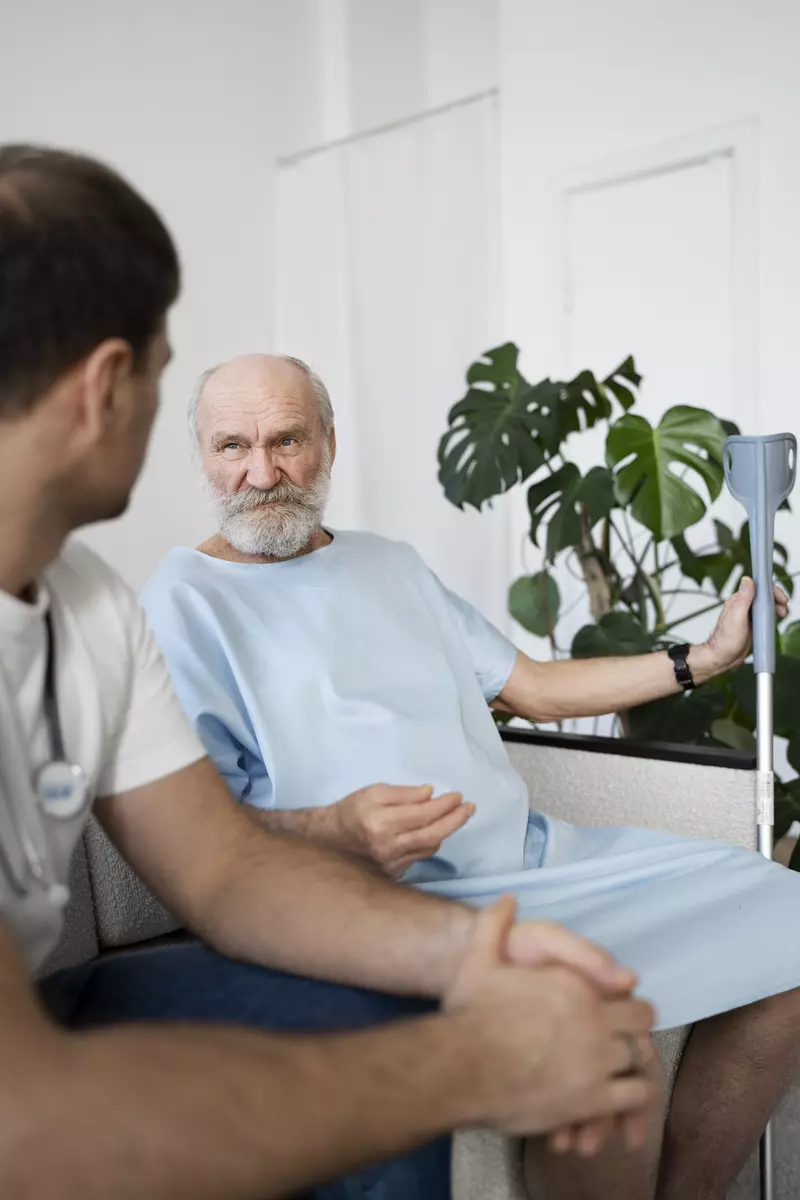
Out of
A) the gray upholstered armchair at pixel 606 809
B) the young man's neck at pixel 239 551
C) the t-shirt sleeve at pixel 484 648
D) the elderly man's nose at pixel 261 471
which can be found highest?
the elderly man's nose at pixel 261 471

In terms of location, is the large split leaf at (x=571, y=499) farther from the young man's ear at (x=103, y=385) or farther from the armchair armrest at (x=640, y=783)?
the young man's ear at (x=103, y=385)

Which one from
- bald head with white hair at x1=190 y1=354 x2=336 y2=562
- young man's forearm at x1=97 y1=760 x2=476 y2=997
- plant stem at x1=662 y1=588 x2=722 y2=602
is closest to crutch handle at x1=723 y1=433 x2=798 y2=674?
Answer: bald head with white hair at x1=190 y1=354 x2=336 y2=562

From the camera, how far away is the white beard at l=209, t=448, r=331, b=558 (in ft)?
5.62

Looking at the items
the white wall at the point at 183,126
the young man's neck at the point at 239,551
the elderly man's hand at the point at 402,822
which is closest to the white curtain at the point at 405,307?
the white wall at the point at 183,126

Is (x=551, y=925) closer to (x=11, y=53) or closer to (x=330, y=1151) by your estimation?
(x=330, y=1151)

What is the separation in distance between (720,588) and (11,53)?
2.56 metres

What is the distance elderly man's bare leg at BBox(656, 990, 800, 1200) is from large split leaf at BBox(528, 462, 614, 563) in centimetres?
109

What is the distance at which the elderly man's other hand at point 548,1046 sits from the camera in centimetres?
77

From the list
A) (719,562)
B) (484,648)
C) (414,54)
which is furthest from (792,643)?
(414,54)

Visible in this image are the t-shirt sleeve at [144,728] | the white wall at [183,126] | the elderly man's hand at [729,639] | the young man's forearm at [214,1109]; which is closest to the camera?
the young man's forearm at [214,1109]

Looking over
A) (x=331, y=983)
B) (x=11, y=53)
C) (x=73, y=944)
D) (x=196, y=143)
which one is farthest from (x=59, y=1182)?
(x=196, y=143)

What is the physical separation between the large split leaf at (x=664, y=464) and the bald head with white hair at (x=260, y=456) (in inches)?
25.5

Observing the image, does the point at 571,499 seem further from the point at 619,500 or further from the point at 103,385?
the point at 103,385

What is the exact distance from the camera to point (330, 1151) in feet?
2.30
